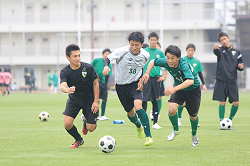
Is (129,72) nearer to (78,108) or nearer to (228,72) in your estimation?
(78,108)

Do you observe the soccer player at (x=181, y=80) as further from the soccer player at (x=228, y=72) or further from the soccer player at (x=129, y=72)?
the soccer player at (x=228, y=72)

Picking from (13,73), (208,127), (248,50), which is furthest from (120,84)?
(13,73)

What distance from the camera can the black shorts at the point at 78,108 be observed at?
6723 millimetres

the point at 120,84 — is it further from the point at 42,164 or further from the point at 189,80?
the point at 42,164

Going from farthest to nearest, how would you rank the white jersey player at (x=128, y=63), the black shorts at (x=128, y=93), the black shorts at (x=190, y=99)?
the white jersey player at (x=128, y=63)
the black shorts at (x=128, y=93)
the black shorts at (x=190, y=99)

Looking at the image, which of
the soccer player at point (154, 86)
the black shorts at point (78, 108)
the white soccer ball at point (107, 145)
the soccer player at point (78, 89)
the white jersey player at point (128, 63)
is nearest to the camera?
the white soccer ball at point (107, 145)

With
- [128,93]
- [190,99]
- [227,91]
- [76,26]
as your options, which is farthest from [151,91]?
[76,26]

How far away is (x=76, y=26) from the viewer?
47781 millimetres

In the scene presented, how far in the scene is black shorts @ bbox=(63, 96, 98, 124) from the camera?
6.72m

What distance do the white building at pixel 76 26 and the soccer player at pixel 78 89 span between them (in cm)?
3873

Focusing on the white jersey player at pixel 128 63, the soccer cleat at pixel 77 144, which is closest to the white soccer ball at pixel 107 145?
the soccer cleat at pixel 77 144

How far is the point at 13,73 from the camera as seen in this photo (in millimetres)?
50375

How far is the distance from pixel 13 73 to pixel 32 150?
46.2 meters

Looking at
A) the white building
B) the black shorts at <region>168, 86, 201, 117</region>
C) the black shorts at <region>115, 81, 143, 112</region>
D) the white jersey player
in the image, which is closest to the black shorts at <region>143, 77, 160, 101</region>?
the black shorts at <region>115, 81, 143, 112</region>
